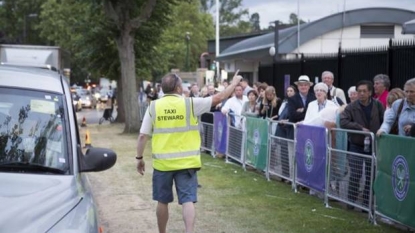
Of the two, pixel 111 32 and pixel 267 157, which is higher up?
pixel 111 32

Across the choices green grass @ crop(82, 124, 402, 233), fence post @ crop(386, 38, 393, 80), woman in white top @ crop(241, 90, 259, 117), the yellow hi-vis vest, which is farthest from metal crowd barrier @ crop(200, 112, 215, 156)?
the yellow hi-vis vest

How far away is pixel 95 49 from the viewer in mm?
31438

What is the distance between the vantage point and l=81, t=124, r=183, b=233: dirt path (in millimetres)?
8547

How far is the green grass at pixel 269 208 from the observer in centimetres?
838

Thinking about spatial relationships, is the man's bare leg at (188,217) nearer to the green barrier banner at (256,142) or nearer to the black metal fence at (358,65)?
the green barrier banner at (256,142)

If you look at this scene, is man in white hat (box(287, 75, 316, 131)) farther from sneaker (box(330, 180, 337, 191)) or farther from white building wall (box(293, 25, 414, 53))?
white building wall (box(293, 25, 414, 53))

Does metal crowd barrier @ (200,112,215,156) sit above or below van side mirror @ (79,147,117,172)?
below

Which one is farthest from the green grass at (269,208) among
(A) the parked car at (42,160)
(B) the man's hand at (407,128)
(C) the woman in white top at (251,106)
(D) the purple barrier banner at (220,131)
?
(A) the parked car at (42,160)

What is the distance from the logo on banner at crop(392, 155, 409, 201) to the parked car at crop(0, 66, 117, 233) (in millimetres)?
3859

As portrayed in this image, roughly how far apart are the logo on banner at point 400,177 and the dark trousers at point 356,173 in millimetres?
895

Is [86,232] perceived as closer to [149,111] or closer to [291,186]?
[149,111]

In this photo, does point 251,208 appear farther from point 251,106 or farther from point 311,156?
point 251,106

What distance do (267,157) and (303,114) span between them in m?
1.24

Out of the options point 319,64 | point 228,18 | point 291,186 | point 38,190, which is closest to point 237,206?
point 291,186
